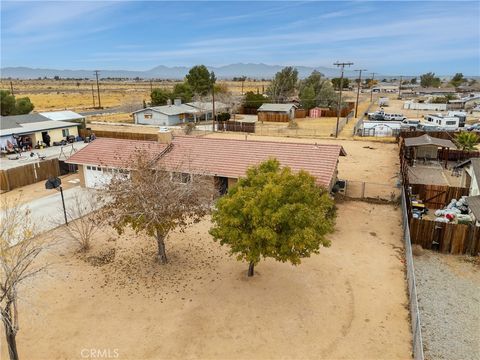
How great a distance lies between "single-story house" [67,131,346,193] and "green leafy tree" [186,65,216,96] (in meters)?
48.9

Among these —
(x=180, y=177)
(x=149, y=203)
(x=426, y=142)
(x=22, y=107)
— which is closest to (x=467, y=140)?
(x=426, y=142)

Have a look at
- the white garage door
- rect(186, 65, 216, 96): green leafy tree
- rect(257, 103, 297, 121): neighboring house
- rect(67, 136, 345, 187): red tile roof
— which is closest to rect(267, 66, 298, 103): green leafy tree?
rect(186, 65, 216, 96): green leafy tree

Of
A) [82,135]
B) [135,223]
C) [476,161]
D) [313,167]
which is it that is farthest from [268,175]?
[82,135]

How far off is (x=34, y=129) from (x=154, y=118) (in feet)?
73.6

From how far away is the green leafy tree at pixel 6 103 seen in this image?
168 ft

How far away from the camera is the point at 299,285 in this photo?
15195 mm

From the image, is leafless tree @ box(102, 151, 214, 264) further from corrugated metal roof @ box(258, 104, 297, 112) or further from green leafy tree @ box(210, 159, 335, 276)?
corrugated metal roof @ box(258, 104, 297, 112)

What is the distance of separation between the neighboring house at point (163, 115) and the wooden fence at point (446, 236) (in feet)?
152

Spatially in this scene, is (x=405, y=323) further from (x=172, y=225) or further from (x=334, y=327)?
(x=172, y=225)

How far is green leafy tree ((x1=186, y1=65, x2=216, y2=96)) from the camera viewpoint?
74.9 meters

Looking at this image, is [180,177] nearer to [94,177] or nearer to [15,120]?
[94,177]

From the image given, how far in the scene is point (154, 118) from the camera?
59.7 metres

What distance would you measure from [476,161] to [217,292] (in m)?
19.3

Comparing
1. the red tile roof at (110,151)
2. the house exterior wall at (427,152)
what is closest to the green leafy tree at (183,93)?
the red tile roof at (110,151)
